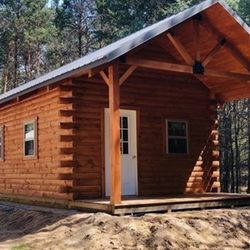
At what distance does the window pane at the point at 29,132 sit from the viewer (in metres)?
14.1

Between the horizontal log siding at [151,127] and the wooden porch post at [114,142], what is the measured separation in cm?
218

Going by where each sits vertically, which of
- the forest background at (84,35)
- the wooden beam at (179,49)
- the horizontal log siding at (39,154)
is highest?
the forest background at (84,35)

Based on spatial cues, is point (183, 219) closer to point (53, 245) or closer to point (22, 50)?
point (53, 245)

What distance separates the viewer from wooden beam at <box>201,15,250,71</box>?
12.2m

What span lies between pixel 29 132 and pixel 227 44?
21.1ft

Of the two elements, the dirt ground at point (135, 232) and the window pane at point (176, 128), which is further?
the window pane at point (176, 128)

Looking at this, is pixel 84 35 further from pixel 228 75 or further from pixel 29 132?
pixel 228 75

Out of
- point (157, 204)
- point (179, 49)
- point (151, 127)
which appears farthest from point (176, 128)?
point (157, 204)

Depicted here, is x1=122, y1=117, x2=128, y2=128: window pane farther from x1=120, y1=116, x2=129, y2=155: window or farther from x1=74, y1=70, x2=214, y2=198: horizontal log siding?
x1=74, y1=70, x2=214, y2=198: horizontal log siding

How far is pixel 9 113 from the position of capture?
15.9m

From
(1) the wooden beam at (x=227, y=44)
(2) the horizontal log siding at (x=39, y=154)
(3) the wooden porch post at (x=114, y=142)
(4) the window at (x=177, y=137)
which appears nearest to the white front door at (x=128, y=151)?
(4) the window at (x=177, y=137)

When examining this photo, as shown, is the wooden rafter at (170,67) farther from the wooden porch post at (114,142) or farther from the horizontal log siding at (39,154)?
the horizontal log siding at (39,154)

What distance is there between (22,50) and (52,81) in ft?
82.7

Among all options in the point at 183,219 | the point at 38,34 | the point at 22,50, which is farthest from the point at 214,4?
the point at 22,50
